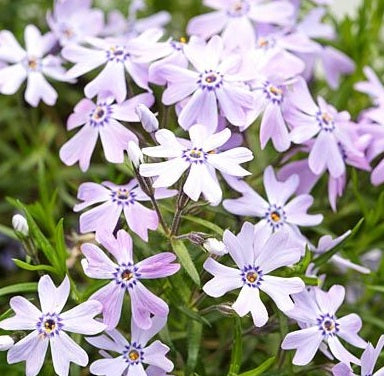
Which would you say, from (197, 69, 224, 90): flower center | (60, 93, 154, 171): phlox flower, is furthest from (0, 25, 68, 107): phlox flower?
(197, 69, 224, 90): flower center

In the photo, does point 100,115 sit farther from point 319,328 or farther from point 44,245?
point 319,328

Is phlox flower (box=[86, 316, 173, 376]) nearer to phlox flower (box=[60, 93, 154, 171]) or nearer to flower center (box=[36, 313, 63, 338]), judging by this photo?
flower center (box=[36, 313, 63, 338])

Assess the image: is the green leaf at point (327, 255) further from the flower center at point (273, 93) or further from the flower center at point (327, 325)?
the flower center at point (273, 93)

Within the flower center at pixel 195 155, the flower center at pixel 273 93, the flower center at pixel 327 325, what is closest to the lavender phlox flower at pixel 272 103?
the flower center at pixel 273 93

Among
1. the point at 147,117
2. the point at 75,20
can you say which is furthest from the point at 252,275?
the point at 75,20

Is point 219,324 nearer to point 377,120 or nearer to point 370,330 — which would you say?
point 370,330

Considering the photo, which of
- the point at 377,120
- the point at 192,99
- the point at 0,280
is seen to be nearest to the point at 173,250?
the point at 192,99
